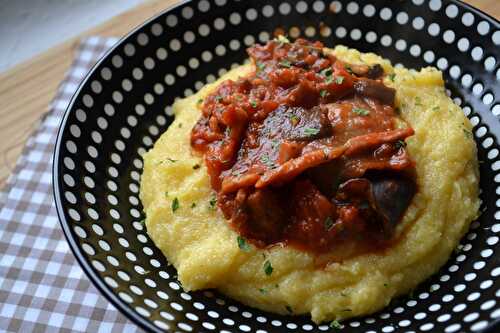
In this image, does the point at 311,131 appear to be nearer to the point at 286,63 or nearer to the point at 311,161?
the point at 311,161

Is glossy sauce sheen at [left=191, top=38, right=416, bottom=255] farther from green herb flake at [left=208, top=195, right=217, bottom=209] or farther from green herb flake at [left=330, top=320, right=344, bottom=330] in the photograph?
green herb flake at [left=330, top=320, right=344, bottom=330]

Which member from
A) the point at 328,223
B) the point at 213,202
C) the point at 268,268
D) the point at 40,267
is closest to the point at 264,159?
the point at 213,202

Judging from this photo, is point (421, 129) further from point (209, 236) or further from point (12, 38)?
point (12, 38)

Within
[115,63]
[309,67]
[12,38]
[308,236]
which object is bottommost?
[12,38]

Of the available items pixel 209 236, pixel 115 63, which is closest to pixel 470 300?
pixel 209 236

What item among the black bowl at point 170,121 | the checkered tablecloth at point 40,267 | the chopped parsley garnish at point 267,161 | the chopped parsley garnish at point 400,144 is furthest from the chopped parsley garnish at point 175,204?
the chopped parsley garnish at point 400,144

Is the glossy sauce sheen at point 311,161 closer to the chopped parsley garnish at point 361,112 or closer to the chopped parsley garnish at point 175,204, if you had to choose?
the chopped parsley garnish at point 361,112

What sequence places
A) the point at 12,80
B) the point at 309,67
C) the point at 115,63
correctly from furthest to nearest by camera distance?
the point at 12,80 < the point at 115,63 < the point at 309,67

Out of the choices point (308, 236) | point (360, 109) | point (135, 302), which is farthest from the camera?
point (360, 109)
